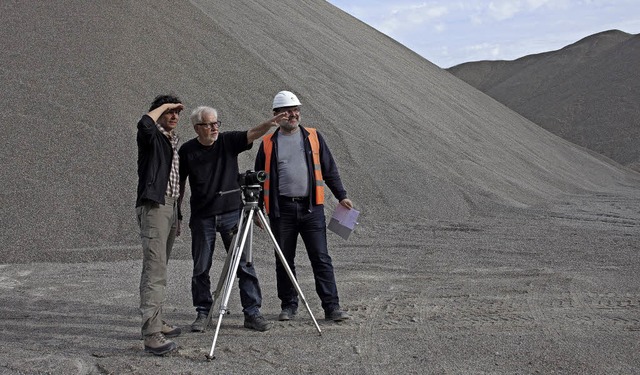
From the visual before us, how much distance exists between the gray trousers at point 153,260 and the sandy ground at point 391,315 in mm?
278

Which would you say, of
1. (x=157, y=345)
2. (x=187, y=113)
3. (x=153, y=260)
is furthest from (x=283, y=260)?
(x=187, y=113)

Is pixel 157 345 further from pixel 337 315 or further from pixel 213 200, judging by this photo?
pixel 337 315

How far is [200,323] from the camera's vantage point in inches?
220

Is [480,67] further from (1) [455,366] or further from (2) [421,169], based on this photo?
(1) [455,366]

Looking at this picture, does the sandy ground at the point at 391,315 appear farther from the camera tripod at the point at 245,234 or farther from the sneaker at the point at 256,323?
the camera tripod at the point at 245,234

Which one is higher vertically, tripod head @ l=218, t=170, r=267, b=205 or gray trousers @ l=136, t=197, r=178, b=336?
tripod head @ l=218, t=170, r=267, b=205

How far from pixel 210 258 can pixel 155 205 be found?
0.79 meters

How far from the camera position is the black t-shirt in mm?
5516

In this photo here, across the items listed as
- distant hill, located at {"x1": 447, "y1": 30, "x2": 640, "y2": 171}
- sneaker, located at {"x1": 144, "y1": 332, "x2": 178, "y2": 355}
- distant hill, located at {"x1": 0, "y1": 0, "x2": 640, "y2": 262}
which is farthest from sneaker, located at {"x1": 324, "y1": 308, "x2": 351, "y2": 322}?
distant hill, located at {"x1": 447, "y1": 30, "x2": 640, "y2": 171}

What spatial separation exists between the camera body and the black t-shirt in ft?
1.04

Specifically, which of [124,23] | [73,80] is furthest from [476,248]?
[124,23]

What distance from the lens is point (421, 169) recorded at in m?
13.7

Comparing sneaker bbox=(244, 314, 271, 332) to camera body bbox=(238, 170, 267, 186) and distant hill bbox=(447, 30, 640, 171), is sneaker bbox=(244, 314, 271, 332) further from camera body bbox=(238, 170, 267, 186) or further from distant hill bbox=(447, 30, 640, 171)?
distant hill bbox=(447, 30, 640, 171)

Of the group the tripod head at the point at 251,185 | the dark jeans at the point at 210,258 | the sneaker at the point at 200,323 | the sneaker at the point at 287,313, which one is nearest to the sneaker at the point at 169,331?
the sneaker at the point at 200,323
